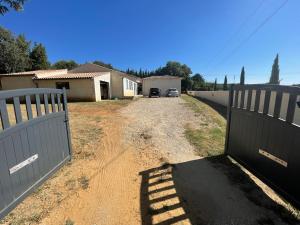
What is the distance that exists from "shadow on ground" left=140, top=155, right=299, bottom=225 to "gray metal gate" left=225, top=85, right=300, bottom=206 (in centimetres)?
34

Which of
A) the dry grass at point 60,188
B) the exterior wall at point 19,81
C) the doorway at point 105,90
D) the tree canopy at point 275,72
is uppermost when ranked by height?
the tree canopy at point 275,72

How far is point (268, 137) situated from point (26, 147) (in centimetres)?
419

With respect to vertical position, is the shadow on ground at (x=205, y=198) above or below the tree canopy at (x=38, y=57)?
below

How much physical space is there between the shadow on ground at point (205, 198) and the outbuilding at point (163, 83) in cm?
2431

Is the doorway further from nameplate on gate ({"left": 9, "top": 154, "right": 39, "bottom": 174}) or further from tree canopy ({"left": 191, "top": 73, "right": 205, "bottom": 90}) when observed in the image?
tree canopy ({"left": 191, "top": 73, "right": 205, "bottom": 90})

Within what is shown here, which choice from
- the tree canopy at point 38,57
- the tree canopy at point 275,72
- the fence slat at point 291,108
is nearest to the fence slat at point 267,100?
the fence slat at point 291,108

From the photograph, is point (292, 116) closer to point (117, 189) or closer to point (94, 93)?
point (117, 189)

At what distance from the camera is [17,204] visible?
8.95ft

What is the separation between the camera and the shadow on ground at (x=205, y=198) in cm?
251

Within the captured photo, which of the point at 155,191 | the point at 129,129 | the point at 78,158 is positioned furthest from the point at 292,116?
the point at 129,129

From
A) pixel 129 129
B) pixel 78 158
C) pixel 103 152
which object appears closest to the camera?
pixel 78 158

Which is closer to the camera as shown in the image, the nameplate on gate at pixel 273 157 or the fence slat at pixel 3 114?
the fence slat at pixel 3 114

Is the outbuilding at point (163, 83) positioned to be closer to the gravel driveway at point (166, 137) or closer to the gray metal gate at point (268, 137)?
the gravel driveway at point (166, 137)

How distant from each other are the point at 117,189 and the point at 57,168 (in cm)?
154
